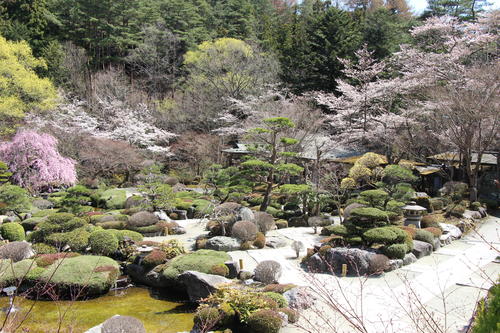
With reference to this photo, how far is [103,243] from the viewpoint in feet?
39.0

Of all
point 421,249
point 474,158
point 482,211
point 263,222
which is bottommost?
point 421,249

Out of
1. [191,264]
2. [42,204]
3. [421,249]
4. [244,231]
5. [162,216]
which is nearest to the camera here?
[191,264]

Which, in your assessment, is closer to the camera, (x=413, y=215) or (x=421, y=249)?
(x=421, y=249)

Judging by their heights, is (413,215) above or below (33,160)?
below

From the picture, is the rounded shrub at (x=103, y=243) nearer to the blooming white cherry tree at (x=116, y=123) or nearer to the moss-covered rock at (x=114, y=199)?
the moss-covered rock at (x=114, y=199)

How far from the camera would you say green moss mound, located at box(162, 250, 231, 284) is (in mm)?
10188

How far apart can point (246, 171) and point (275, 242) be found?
3.90 m

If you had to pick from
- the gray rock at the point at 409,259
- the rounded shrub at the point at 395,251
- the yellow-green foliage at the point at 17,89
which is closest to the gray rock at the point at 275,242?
the rounded shrub at the point at 395,251

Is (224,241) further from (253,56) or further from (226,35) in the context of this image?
(226,35)

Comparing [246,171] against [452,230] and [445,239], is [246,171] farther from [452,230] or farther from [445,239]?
[452,230]

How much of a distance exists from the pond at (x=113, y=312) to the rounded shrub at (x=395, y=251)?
5574 mm

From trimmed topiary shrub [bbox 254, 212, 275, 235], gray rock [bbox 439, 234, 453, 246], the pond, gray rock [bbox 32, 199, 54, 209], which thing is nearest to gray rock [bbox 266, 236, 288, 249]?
trimmed topiary shrub [bbox 254, 212, 275, 235]

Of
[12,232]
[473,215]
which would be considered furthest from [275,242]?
[473,215]

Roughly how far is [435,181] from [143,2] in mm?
29893
